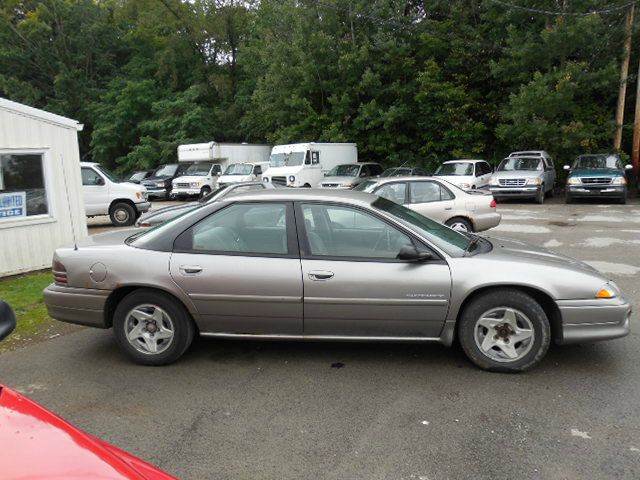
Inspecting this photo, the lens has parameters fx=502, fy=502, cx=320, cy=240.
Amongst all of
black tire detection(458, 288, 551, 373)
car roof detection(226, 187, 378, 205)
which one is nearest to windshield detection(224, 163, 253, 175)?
car roof detection(226, 187, 378, 205)

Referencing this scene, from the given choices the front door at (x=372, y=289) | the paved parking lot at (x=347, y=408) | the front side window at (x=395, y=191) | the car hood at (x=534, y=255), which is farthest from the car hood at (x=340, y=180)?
the front door at (x=372, y=289)

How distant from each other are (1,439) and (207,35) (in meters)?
37.4

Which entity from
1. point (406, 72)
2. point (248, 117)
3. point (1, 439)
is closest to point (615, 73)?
point (406, 72)

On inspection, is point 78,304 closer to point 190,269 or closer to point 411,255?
point 190,269

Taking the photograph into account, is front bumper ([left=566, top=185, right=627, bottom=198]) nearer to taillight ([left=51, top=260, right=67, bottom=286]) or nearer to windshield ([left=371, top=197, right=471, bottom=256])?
windshield ([left=371, top=197, right=471, bottom=256])

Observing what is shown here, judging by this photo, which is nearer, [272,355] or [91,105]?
[272,355]

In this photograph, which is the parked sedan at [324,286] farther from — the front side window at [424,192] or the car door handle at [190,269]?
the front side window at [424,192]

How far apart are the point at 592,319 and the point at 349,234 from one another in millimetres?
2057

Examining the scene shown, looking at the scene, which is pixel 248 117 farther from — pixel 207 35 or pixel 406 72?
pixel 406 72

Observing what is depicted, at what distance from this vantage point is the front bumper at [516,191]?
59.0 ft

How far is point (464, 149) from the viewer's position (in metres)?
25.5

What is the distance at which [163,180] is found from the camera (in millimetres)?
25188

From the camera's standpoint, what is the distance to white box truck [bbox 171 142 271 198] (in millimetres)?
23844

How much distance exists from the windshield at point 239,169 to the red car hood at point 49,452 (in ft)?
73.5
